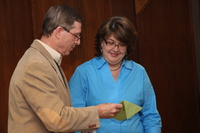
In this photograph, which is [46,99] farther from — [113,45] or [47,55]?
[113,45]

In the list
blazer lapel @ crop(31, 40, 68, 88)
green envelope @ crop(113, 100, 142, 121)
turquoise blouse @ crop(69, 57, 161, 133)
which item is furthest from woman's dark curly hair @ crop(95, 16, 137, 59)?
blazer lapel @ crop(31, 40, 68, 88)

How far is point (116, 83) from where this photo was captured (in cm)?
269

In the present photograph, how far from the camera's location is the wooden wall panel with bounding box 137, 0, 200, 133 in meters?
4.21

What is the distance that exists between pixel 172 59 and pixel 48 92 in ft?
9.36

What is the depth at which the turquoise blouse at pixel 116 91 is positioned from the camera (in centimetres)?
261

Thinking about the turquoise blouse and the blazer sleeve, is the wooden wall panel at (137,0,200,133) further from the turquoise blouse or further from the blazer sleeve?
the blazer sleeve

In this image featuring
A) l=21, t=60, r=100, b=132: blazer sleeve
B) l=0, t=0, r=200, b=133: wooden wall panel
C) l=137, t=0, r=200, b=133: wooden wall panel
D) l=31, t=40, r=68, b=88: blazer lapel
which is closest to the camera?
l=21, t=60, r=100, b=132: blazer sleeve

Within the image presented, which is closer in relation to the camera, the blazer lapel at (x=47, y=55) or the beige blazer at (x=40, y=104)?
the beige blazer at (x=40, y=104)

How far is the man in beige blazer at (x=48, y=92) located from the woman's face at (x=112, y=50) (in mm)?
602

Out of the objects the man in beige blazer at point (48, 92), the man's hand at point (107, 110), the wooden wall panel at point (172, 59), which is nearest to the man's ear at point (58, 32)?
the man in beige blazer at point (48, 92)

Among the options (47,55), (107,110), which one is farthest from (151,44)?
(47,55)

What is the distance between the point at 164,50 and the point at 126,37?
1.77 metres

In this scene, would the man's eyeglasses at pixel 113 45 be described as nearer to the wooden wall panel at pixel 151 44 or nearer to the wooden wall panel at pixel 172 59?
the wooden wall panel at pixel 151 44

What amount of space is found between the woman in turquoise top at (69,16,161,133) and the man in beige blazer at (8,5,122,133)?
486mm
